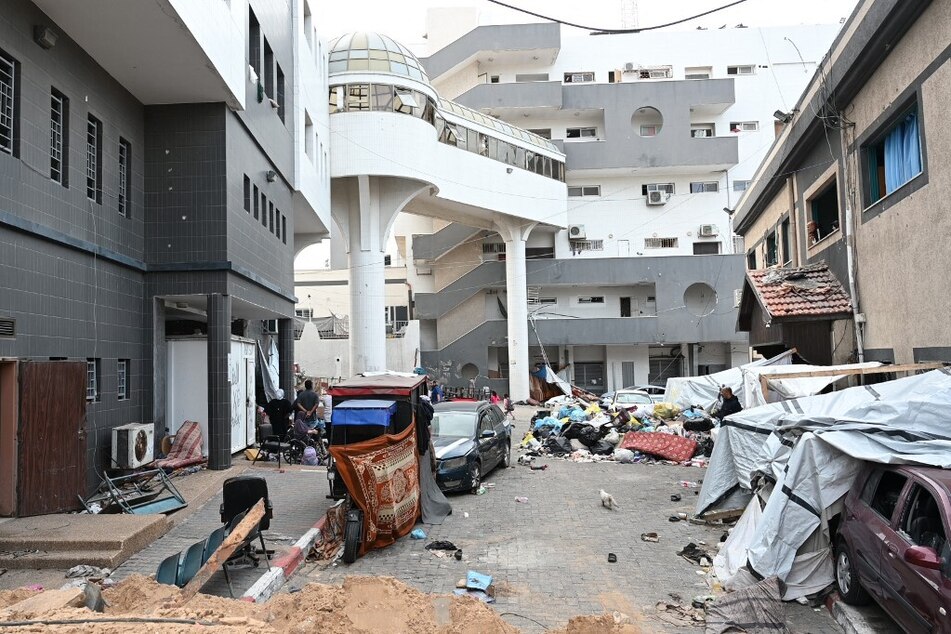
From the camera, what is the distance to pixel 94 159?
11633mm

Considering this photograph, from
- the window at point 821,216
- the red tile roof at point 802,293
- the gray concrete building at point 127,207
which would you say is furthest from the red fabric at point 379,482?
the window at point 821,216

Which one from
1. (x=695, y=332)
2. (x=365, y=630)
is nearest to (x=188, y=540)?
(x=365, y=630)

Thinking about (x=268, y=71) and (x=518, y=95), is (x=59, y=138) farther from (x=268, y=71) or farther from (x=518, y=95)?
(x=518, y=95)

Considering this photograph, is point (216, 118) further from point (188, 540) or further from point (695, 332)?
point (695, 332)

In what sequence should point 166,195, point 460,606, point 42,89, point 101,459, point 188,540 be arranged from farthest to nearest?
point 166,195 → point 101,459 → point 42,89 → point 188,540 → point 460,606

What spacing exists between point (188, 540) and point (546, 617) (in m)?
4.95

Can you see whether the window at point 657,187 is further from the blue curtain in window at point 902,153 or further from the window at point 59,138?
the window at point 59,138

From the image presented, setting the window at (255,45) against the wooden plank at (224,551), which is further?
the window at (255,45)

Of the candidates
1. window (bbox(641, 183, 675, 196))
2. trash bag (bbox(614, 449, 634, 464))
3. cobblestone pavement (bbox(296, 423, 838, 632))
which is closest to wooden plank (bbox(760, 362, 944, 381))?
cobblestone pavement (bbox(296, 423, 838, 632))

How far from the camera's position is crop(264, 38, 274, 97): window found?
56.7 feet

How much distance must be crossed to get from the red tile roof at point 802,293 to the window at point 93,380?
1165cm

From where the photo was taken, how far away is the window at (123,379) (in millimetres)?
12336

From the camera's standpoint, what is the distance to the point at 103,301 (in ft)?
37.9

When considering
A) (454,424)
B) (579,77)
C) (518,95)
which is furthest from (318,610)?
(579,77)
